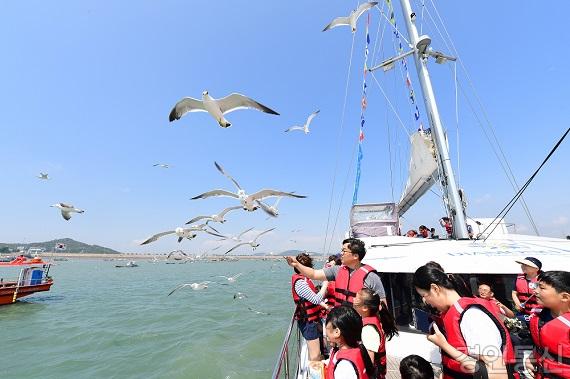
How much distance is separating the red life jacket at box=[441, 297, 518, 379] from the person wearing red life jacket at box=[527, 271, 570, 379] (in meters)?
0.37

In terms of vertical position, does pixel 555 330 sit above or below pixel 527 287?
below

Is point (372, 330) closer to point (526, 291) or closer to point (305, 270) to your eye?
point (305, 270)

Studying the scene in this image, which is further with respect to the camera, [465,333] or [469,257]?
[469,257]

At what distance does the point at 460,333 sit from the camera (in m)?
2.10

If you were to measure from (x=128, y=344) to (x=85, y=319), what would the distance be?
7.25 meters

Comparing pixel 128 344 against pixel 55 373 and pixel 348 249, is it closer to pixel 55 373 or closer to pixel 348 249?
pixel 55 373

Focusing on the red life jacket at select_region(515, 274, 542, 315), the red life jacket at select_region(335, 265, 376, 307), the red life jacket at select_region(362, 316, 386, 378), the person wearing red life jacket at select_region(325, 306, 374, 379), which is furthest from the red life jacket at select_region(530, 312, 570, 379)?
the red life jacket at select_region(515, 274, 542, 315)

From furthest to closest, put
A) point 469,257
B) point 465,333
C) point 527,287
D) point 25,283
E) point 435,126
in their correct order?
1. point 25,283
2. point 435,126
3. point 469,257
4. point 527,287
5. point 465,333

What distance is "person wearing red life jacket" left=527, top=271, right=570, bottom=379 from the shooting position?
7.04 feet

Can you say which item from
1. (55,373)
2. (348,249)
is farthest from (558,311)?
(55,373)

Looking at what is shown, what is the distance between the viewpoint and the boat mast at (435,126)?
Result: 7734 mm

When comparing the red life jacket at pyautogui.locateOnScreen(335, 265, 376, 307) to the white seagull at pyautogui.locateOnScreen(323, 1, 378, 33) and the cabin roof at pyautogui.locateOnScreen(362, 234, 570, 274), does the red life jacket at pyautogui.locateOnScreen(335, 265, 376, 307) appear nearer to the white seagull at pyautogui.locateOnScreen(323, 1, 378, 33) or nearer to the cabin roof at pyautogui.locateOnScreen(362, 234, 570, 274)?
the cabin roof at pyautogui.locateOnScreen(362, 234, 570, 274)

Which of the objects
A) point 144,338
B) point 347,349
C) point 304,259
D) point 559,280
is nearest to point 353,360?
point 347,349

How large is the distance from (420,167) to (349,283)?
24.9 ft
